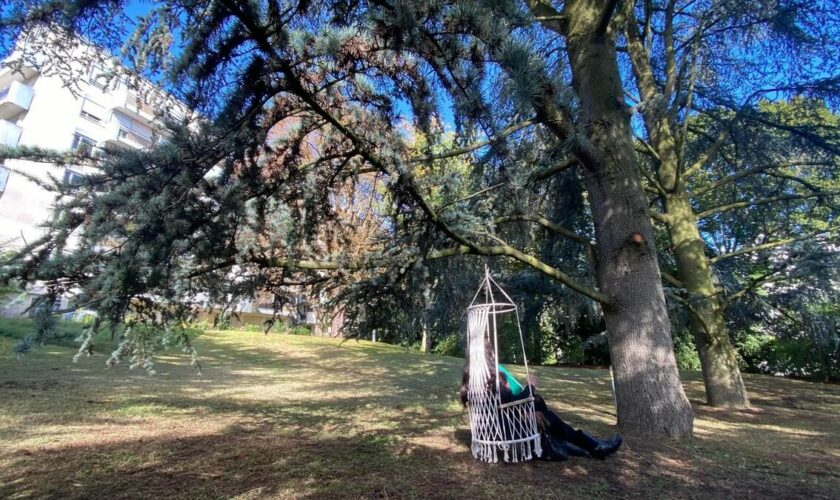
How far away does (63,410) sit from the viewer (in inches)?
238

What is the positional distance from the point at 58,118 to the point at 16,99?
176 cm

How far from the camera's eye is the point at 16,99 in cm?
2277

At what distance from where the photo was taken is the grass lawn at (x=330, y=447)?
352cm

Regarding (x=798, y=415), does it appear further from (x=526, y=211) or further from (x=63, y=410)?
(x=63, y=410)

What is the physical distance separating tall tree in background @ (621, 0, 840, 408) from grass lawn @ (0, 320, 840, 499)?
6.27ft

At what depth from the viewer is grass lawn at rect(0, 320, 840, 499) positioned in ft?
11.5

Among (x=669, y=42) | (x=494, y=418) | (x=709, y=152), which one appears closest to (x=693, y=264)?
(x=709, y=152)

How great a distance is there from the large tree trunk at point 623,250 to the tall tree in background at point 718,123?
2.87 ft

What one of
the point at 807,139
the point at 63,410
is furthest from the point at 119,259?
the point at 807,139

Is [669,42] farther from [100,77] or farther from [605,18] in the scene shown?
[100,77]

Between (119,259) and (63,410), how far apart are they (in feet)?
14.8

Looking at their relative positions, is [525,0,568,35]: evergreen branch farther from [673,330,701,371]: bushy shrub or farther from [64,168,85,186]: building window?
[673,330,701,371]: bushy shrub

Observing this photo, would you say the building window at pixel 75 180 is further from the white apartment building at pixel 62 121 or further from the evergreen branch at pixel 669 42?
the evergreen branch at pixel 669 42

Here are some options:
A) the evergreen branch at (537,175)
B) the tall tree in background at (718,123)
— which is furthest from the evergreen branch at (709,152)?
the evergreen branch at (537,175)
